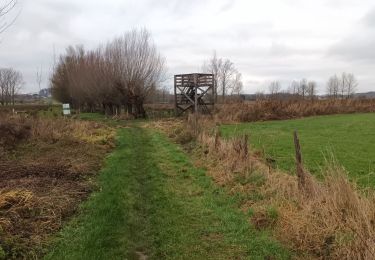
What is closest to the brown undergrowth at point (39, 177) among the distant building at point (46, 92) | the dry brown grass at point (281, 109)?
the dry brown grass at point (281, 109)

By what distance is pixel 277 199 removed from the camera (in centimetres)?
768

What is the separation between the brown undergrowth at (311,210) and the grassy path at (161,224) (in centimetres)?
32

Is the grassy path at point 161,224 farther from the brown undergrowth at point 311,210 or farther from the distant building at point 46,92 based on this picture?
the distant building at point 46,92

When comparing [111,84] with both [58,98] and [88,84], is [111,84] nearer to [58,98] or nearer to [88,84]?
[88,84]

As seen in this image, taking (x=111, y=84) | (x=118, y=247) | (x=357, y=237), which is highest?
(x=111, y=84)

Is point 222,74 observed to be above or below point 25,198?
above

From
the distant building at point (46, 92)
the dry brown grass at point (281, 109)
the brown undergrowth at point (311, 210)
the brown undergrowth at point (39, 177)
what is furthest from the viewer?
the distant building at point (46, 92)

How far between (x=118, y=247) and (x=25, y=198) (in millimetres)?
2716

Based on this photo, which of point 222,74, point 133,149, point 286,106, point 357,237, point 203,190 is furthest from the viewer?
point 222,74

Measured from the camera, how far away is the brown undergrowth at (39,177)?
21.2 ft

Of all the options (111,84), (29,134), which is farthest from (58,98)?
(29,134)

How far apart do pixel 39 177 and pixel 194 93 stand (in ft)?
94.0

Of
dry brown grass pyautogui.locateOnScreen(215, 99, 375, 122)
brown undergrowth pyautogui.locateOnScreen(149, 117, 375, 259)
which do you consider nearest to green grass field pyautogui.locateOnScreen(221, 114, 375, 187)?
brown undergrowth pyautogui.locateOnScreen(149, 117, 375, 259)

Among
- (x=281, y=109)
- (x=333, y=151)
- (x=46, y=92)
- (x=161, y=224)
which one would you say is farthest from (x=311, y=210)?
(x=46, y=92)
